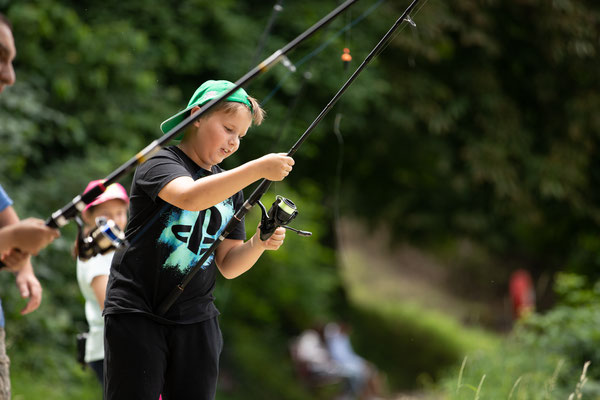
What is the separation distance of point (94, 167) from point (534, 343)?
3.60m

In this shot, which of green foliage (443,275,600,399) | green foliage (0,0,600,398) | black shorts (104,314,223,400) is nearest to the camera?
black shorts (104,314,223,400)

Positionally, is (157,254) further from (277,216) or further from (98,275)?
(98,275)

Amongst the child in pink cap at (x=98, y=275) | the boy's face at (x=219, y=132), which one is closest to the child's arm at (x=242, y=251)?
the boy's face at (x=219, y=132)

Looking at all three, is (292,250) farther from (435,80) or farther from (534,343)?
(534,343)

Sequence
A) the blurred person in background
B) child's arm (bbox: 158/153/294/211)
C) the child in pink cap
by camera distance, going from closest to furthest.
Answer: the blurred person in background, child's arm (bbox: 158/153/294/211), the child in pink cap

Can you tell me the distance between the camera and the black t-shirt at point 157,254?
6.54 ft

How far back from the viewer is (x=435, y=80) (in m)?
8.30

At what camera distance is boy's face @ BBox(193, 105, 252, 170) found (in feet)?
6.57

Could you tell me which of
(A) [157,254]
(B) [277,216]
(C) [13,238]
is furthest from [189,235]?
(C) [13,238]

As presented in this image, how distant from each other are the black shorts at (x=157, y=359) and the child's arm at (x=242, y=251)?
0.19 metres

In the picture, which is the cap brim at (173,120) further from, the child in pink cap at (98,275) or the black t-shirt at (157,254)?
the child in pink cap at (98,275)

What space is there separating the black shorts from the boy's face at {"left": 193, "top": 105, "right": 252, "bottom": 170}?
1.61ft

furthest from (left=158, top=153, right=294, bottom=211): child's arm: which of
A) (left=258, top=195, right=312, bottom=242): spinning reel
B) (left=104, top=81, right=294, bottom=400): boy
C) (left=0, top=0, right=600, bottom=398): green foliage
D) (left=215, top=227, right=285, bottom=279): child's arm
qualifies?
(left=0, top=0, right=600, bottom=398): green foliage

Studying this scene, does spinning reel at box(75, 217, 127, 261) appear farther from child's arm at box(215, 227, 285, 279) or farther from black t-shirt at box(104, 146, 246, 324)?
child's arm at box(215, 227, 285, 279)
